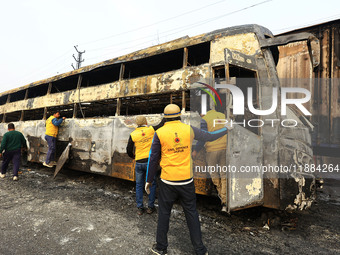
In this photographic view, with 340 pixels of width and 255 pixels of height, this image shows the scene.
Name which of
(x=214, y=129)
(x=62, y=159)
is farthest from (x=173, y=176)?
(x=62, y=159)

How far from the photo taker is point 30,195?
4.31 m

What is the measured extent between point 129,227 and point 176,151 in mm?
1648

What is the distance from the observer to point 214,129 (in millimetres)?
2982

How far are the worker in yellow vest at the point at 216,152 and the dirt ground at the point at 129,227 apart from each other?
27.0 inches

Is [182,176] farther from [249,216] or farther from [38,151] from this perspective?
[38,151]

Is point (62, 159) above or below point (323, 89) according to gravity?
below

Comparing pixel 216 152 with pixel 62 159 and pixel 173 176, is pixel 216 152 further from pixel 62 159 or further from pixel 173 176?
pixel 62 159

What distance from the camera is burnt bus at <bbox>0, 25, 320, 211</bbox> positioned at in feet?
8.75

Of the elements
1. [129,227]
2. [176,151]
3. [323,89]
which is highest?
[323,89]

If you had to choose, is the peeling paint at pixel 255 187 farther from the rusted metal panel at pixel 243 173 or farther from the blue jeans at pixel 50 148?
the blue jeans at pixel 50 148

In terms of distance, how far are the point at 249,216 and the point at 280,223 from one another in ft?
1.60

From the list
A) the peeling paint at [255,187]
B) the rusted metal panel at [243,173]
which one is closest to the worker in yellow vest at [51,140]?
the rusted metal panel at [243,173]

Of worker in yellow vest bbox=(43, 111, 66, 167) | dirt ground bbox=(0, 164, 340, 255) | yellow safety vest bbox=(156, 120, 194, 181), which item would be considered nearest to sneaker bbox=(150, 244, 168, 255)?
dirt ground bbox=(0, 164, 340, 255)

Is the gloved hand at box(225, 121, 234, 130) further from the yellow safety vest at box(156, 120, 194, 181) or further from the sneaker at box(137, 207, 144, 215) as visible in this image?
the sneaker at box(137, 207, 144, 215)
